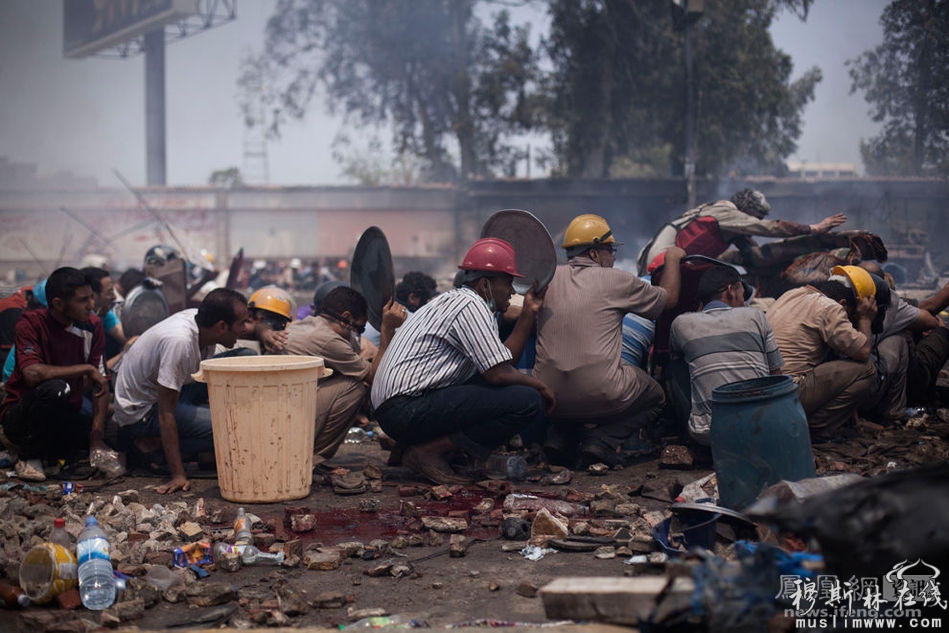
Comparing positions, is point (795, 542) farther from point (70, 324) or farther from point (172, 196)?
point (172, 196)

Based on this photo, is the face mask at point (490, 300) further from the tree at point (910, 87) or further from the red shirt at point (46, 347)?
the tree at point (910, 87)

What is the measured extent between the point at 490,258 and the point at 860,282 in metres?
2.79

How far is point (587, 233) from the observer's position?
612cm

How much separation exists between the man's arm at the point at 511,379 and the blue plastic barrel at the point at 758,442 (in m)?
1.33

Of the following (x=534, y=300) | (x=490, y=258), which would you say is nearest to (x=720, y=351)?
(x=534, y=300)

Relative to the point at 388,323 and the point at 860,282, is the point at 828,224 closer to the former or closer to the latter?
the point at 860,282

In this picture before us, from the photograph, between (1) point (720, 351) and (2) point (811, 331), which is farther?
(2) point (811, 331)

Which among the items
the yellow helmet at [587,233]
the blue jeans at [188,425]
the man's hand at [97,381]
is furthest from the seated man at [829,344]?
the man's hand at [97,381]

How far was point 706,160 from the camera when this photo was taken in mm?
26875

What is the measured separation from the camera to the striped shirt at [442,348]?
533cm

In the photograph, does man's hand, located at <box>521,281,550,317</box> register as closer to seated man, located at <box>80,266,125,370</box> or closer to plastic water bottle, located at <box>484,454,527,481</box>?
plastic water bottle, located at <box>484,454,527,481</box>

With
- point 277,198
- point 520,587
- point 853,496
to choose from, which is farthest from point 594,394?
point 277,198

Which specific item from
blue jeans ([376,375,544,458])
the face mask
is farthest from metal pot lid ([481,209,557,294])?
blue jeans ([376,375,544,458])

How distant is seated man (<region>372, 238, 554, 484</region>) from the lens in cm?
536
